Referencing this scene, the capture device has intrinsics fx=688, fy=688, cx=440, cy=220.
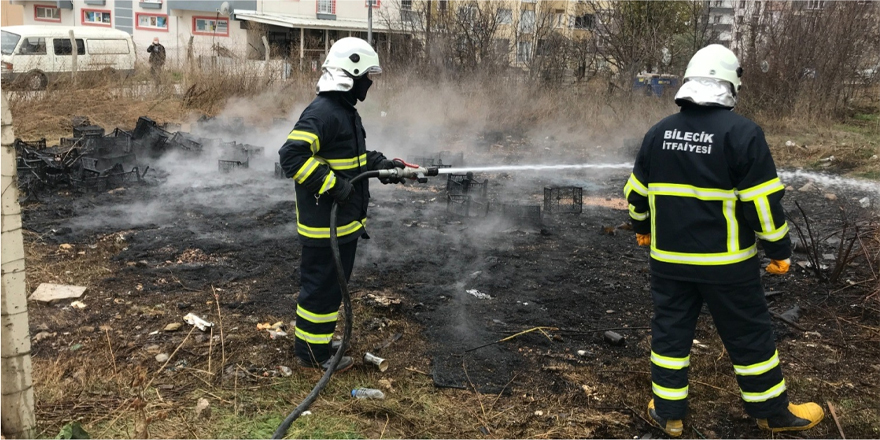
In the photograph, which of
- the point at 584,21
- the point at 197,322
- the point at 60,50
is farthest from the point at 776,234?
the point at 60,50

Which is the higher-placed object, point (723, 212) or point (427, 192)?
point (723, 212)

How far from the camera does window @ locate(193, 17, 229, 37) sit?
34125mm

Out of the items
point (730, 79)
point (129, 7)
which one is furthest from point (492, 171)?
point (129, 7)

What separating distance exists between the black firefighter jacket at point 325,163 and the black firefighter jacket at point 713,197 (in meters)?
1.68

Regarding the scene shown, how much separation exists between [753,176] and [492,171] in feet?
24.0

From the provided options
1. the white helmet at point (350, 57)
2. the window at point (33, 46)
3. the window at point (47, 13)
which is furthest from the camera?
the window at point (47, 13)

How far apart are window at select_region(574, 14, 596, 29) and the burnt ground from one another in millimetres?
11850

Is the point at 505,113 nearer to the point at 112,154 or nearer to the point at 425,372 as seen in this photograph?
the point at 112,154

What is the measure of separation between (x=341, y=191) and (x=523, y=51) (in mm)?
15359

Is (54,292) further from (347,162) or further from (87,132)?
(87,132)

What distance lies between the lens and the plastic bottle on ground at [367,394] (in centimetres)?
372

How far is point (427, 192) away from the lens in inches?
350

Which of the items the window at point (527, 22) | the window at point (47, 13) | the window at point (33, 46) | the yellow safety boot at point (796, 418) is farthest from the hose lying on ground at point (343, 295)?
the window at point (47, 13)

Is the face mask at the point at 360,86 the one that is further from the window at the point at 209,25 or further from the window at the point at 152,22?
the window at the point at 152,22
